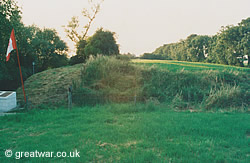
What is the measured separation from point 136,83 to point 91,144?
7.40m

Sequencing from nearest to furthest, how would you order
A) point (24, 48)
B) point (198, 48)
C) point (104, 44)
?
point (24, 48) < point (104, 44) < point (198, 48)

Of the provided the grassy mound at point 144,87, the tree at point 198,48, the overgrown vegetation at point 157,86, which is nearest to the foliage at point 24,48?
the grassy mound at point 144,87

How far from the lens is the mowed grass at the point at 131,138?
130 inches

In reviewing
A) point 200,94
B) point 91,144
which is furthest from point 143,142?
point 200,94

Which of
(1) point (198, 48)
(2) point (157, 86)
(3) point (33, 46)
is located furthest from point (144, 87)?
(1) point (198, 48)

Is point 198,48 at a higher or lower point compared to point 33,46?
higher

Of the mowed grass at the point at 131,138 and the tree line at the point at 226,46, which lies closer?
the mowed grass at the point at 131,138

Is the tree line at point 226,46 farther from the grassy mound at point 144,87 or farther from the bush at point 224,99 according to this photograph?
the bush at point 224,99

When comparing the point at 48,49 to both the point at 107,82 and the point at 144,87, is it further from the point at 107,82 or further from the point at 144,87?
the point at 144,87

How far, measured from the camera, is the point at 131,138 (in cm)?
416

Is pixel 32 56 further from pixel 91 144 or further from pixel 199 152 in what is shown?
pixel 199 152

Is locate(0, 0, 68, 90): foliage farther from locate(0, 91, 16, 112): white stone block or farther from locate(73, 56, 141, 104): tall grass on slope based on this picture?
locate(73, 56, 141, 104): tall grass on slope

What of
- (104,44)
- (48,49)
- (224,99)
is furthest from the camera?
(48,49)

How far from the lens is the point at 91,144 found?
3785 mm
